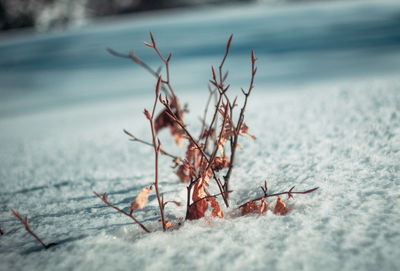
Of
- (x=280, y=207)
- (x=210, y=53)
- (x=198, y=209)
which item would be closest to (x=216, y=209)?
(x=198, y=209)

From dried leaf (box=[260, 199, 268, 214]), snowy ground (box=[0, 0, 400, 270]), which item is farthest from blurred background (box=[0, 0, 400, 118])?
dried leaf (box=[260, 199, 268, 214])

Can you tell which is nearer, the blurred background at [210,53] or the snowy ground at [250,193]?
the snowy ground at [250,193]

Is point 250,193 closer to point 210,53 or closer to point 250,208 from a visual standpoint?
point 250,208

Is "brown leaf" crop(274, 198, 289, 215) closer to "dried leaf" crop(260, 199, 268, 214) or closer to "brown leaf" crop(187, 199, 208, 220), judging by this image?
"dried leaf" crop(260, 199, 268, 214)

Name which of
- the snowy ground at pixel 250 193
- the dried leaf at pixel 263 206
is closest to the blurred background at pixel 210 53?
the snowy ground at pixel 250 193

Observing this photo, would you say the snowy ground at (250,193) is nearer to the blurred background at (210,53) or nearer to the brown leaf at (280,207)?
the brown leaf at (280,207)

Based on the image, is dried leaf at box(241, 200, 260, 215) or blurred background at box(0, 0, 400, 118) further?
blurred background at box(0, 0, 400, 118)

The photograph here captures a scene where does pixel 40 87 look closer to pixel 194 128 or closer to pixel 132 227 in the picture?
pixel 194 128

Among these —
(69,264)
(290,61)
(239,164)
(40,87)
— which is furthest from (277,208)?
(40,87)
